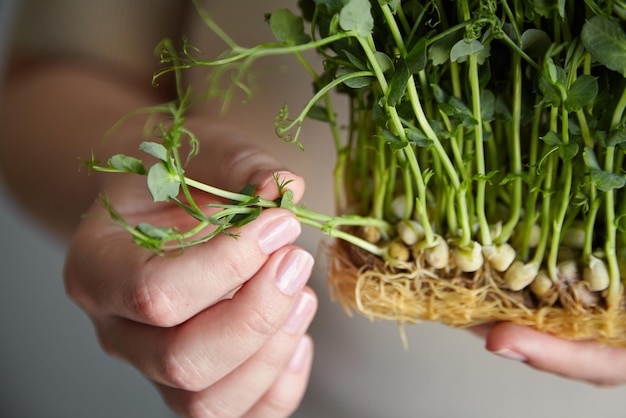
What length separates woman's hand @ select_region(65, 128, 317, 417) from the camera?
329mm

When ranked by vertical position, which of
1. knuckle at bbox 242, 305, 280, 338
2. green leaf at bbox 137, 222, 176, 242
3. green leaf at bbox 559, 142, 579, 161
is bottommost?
knuckle at bbox 242, 305, 280, 338

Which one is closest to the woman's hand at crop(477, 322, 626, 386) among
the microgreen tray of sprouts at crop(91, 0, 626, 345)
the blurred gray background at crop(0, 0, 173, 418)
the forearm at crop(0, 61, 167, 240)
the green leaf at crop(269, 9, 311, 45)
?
the microgreen tray of sprouts at crop(91, 0, 626, 345)

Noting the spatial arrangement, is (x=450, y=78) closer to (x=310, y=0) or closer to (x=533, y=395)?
(x=310, y=0)

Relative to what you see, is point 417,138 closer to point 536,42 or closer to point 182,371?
point 536,42

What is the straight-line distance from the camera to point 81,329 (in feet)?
3.62

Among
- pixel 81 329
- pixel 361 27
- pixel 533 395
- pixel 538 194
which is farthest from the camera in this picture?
pixel 81 329

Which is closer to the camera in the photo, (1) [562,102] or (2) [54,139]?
(1) [562,102]

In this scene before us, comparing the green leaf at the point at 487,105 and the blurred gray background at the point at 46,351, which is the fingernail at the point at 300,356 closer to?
the green leaf at the point at 487,105

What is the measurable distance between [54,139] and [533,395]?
1.61 ft

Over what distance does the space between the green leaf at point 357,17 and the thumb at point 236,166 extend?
0.27 ft

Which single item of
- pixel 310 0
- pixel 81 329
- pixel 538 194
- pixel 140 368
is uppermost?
pixel 310 0

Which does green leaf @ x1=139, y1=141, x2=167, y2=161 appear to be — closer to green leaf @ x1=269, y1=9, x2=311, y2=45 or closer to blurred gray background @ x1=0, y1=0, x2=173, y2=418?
green leaf @ x1=269, y1=9, x2=311, y2=45

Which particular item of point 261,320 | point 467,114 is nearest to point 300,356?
point 261,320

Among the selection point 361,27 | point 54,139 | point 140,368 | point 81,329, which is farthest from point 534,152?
point 81,329
